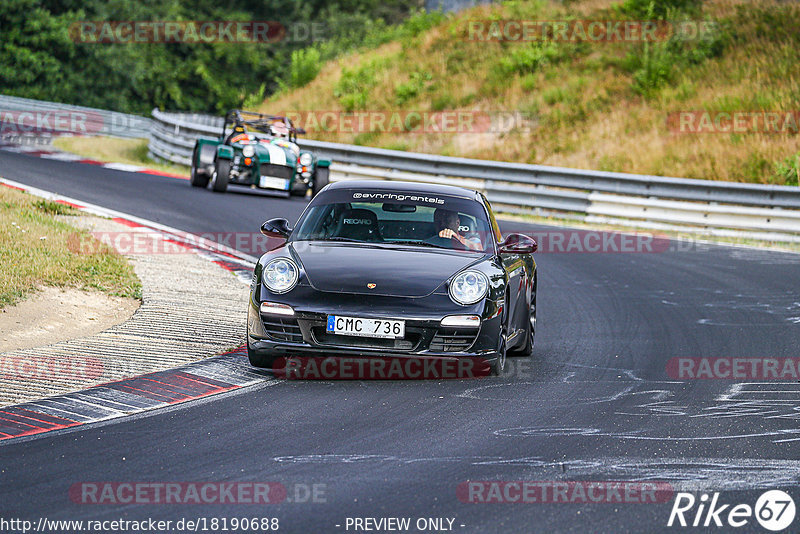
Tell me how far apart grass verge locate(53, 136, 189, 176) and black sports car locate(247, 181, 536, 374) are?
1798 cm

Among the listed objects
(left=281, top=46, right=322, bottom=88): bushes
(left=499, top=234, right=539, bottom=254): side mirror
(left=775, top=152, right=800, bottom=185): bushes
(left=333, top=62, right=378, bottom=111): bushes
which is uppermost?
(left=281, top=46, right=322, bottom=88): bushes

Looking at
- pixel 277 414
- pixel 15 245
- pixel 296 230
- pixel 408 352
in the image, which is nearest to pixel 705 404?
pixel 408 352

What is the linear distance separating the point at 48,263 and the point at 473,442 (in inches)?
236

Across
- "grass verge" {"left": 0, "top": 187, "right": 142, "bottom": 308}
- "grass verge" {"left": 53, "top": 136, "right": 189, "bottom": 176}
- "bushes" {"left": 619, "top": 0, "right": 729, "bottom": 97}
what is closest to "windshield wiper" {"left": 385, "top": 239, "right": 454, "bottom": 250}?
"grass verge" {"left": 0, "top": 187, "right": 142, "bottom": 308}

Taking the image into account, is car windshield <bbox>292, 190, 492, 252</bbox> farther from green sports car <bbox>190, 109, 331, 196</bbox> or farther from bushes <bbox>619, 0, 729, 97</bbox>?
bushes <bbox>619, 0, 729, 97</bbox>

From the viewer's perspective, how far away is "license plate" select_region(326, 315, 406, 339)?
24.6 ft

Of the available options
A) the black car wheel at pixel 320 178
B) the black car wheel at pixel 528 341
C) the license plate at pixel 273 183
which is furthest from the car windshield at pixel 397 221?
the black car wheel at pixel 320 178

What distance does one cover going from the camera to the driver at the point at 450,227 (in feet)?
28.4

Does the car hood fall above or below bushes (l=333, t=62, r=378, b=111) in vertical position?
below

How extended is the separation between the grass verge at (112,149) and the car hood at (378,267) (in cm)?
1842

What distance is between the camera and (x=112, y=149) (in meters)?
31.7

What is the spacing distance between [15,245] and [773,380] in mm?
7228

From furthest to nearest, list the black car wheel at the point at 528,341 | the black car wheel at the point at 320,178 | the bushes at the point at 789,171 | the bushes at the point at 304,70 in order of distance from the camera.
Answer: the bushes at the point at 304,70 → the bushes at the point at 789,171 → the black car wheel at the point at 320,178 → the black car wheel at the point at 528,341

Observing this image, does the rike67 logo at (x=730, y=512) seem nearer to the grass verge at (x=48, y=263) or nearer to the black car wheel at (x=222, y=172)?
the grass verge at (x=48, y=263)
